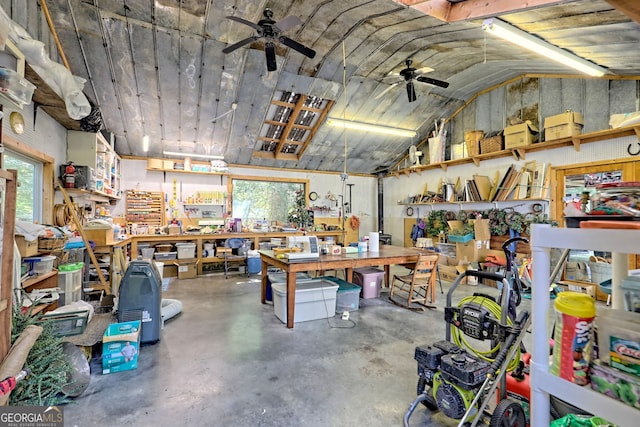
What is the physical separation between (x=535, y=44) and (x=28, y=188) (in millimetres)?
6435

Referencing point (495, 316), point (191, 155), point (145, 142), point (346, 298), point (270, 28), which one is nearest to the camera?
point (495, 316)

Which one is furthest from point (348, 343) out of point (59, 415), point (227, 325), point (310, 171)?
point (310, 171)

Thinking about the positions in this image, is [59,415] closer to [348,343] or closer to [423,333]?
[348,343]

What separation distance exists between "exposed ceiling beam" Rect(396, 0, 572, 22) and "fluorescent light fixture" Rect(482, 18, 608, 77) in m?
0.13

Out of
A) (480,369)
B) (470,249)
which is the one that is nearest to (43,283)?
(480,369)

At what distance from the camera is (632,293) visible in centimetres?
100

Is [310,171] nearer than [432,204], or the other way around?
[432,204]

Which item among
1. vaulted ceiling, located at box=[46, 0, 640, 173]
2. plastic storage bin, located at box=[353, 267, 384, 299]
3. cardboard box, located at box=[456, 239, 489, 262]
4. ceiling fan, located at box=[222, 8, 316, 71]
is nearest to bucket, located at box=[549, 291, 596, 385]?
vaulted ceiling, located at box=[46, 0, 640, 173]

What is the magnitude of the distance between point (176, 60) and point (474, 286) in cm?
661

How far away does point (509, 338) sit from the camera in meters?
1.70

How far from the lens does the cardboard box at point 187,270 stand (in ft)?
20.6

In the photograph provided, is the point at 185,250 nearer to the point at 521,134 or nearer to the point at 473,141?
the point at 473,141

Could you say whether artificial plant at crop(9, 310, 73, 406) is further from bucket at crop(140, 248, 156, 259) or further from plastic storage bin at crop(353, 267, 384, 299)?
bucket at crop(140, 248, 156, 259)

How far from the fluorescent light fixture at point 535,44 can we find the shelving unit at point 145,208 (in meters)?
6.76
